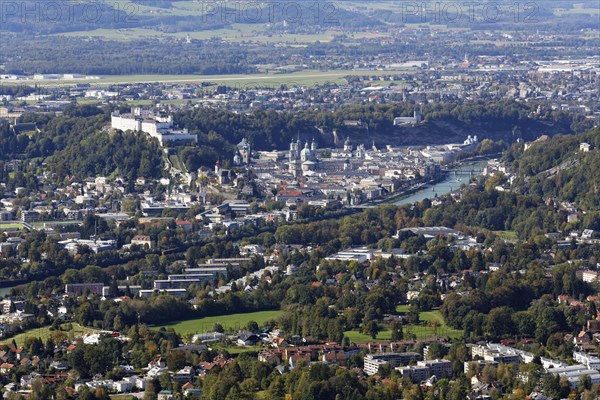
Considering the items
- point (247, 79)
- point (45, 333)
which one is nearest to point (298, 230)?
point (45, 333)

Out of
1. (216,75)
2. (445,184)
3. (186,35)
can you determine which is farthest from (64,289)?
(186,35)

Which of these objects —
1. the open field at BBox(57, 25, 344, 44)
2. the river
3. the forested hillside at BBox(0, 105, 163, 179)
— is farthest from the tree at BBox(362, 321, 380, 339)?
the open field at BBox(57, 25, 344, 44)

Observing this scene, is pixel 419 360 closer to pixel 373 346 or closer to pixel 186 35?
pixel 373 346

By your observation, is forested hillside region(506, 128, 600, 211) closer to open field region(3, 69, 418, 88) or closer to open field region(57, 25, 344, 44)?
open field region(3, 69, 418, 88)

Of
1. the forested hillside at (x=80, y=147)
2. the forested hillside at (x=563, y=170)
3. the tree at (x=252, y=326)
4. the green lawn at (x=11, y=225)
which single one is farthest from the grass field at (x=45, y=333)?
the forested hillside at (x=80, y=147)

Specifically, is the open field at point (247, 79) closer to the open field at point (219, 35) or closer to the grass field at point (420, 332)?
the open field at point (219, 35)

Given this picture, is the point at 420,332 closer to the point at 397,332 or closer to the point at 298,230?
the point at 397,332
